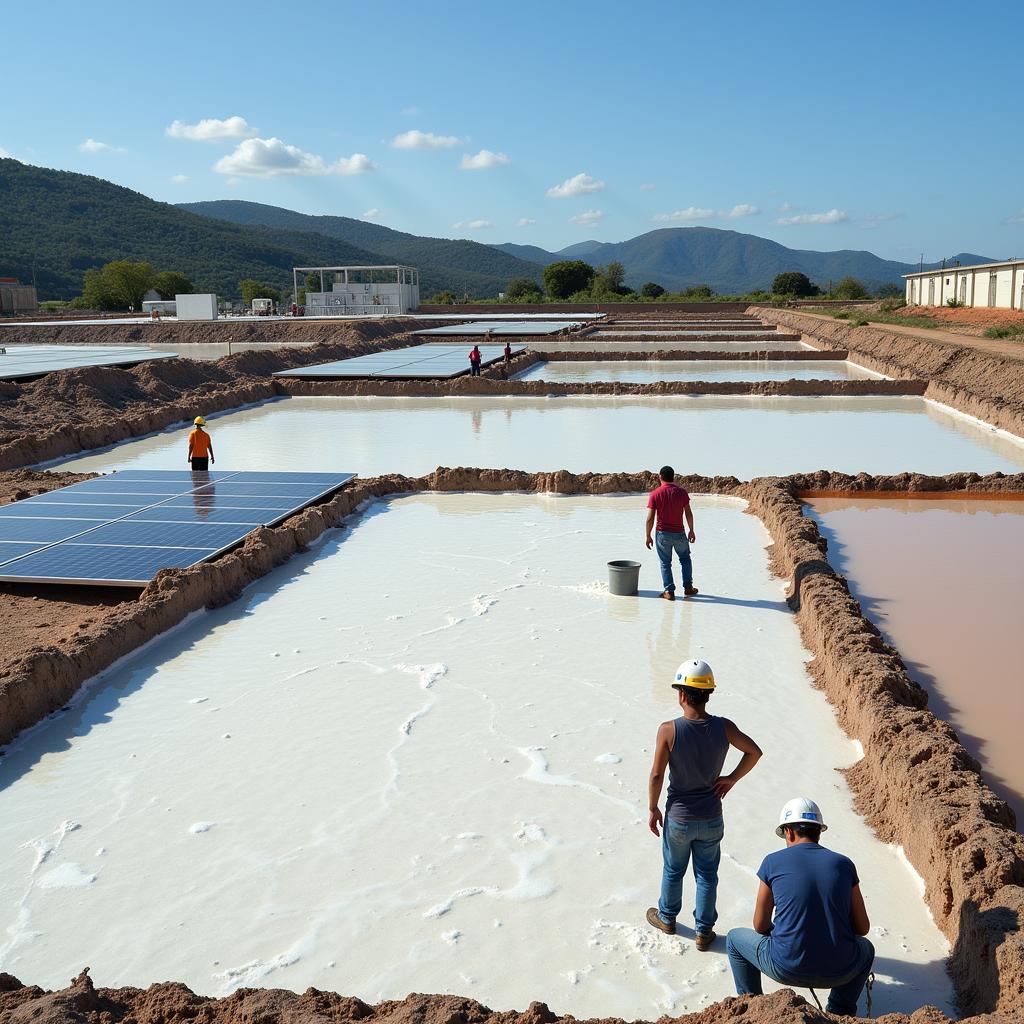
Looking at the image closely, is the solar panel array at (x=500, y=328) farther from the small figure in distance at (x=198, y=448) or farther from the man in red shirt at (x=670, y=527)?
the man in red shirt at (x=670, y=527)

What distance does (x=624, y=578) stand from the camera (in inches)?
361

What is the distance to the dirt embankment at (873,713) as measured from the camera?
4051 mm

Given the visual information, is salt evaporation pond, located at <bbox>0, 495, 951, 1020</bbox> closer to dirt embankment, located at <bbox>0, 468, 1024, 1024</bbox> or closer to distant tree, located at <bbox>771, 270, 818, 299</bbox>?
dirt embankment, located at <bbox>0, 468, 1024, 1024</bbox>

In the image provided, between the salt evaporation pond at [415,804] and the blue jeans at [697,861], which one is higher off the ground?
the blue jeans at [697,861]

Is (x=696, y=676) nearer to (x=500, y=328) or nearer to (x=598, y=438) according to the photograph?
(x=598, y=438)

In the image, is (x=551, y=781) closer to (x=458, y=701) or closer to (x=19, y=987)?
(x=458, y=701)

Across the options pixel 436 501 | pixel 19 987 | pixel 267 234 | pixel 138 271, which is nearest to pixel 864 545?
pixel 436 501

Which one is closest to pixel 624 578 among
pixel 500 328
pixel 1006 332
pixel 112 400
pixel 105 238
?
pixel 112 400

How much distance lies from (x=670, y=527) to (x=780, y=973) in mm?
5689

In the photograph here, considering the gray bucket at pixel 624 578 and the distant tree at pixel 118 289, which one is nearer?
the gray bucket at pixel 624 578

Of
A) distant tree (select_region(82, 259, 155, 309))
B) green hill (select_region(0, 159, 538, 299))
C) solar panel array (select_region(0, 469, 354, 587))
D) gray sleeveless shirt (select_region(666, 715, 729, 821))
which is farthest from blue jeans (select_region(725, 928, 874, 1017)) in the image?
green hill (select_region(0, 159, 538, 299))

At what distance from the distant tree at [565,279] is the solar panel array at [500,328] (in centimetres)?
3859

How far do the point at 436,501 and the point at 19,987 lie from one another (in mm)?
9756

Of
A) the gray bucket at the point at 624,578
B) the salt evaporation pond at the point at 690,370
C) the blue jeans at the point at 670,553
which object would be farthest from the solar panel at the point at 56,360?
the blue jeans at the point at 670,553
